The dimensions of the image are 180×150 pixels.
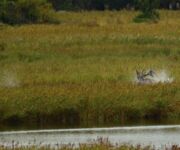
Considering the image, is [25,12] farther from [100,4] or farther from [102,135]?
[102,135]

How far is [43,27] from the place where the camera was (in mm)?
55656

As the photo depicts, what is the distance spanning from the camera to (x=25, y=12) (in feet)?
216

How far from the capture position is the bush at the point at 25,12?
63.0 meters

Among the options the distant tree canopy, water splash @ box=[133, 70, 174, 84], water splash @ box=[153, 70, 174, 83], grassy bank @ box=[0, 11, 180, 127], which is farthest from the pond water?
the distant tree canopy

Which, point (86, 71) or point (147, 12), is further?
point (147, 12)

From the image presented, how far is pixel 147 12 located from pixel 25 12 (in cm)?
787

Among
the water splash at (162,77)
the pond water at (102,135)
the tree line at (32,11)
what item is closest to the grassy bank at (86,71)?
the water splash at (162,77)

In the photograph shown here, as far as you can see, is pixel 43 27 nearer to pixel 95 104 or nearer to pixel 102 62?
pixel 102 62

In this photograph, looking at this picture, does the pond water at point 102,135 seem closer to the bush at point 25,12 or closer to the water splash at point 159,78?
the water splash at point 159,78

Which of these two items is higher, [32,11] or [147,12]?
[32,11]

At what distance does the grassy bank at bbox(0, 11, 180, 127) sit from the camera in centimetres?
3022

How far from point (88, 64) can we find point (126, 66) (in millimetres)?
1978

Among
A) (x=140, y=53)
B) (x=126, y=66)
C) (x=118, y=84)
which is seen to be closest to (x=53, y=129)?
(x=118, y=84)

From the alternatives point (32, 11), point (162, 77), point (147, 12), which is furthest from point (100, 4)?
point (162, 77)
